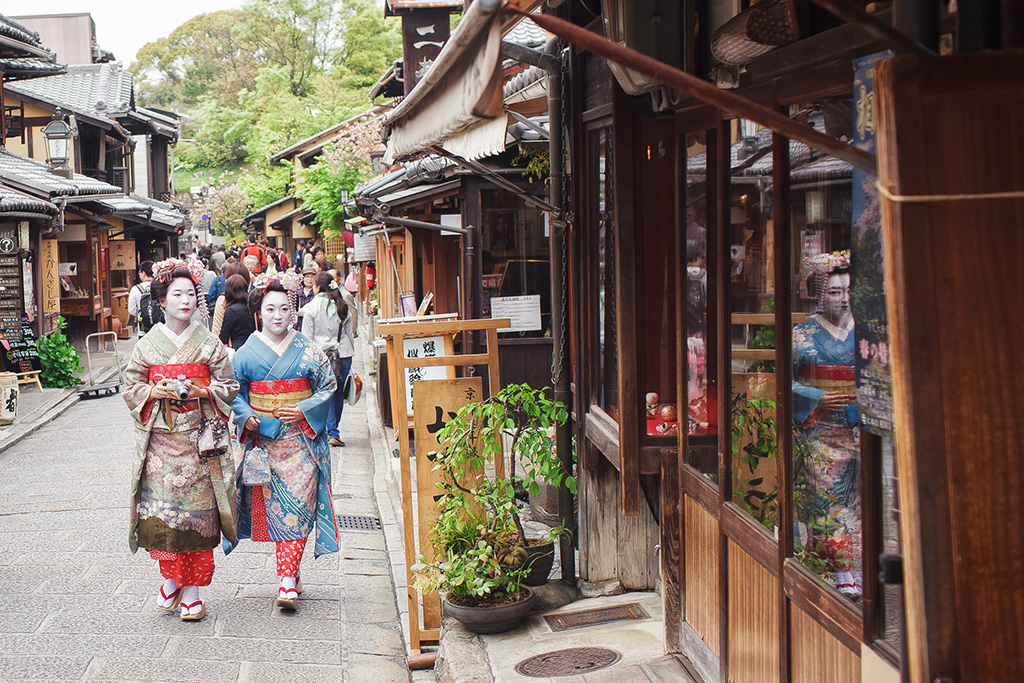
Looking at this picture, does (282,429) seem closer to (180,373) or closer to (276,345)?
(276,345)

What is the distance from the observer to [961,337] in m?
1.85

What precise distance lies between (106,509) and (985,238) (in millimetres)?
9438

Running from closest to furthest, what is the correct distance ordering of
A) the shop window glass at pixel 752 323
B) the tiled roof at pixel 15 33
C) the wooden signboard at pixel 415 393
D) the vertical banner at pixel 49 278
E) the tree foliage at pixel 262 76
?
the shop window glass at pixel 752 323 → the wooden signboard at pixel 415 393 → the tiled roof at pixel 15 33 → the vertical banner at pixel 49 278 → the tree foliage at pixel 262 76

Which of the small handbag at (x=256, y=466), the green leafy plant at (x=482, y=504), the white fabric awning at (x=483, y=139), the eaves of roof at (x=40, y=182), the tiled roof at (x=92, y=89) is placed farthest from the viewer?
the tiled roof at (x=92, y=89)

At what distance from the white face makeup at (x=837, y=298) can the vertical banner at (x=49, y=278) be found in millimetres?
19341

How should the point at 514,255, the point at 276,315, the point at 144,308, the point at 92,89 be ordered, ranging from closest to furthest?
the point at 276,315 → the point at 514,255 → the point at 144,308 → the point at 92,89

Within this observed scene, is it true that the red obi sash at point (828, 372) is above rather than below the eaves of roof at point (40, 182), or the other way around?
below

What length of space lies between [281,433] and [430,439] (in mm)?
1387

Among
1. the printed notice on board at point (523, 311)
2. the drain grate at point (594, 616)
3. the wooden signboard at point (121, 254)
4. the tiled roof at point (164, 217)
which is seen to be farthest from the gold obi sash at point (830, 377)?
the wooden signboard at point (121, 254)

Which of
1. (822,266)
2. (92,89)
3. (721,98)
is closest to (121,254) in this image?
(92,89)

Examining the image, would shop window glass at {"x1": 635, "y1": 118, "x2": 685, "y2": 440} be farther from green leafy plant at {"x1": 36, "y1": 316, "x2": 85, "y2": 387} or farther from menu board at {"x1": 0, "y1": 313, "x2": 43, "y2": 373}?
green leafy plant at {"x1": 36, "y1": 316, "x2": 85, "y2": 387}

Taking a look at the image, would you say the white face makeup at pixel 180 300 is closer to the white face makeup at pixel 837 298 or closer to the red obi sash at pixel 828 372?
the red obi sash at pixel 828 372

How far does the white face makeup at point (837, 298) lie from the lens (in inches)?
125

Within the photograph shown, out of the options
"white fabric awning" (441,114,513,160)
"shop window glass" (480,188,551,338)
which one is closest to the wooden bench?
"shop window glass" (480,188,551,338)
